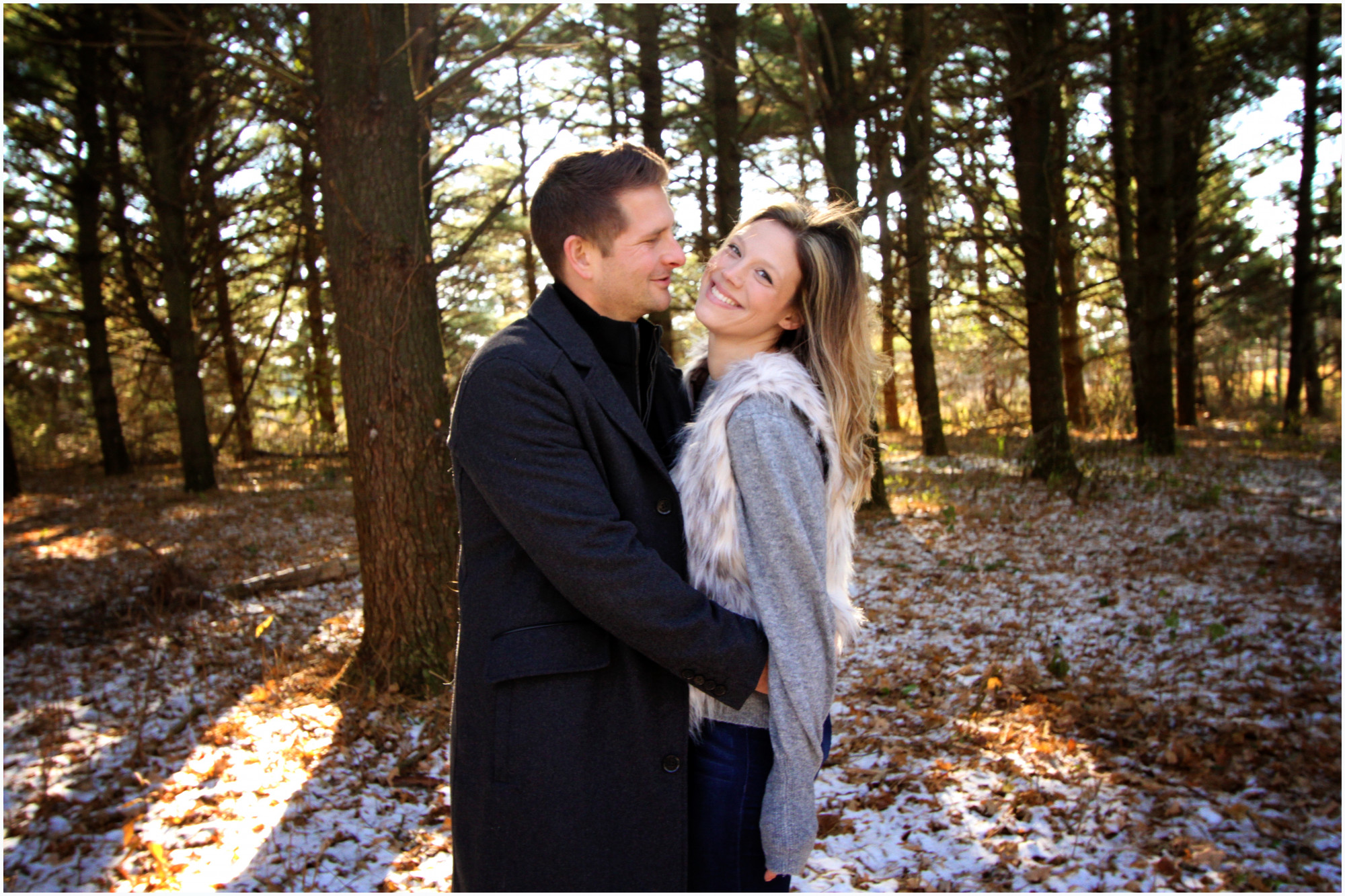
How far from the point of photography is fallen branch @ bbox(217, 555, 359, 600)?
6512 mm

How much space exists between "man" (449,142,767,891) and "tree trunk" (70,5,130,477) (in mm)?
13375

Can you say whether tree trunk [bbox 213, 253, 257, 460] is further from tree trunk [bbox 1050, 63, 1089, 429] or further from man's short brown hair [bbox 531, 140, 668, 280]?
tree trunk [bbox 1050, 63, 1089, 429]

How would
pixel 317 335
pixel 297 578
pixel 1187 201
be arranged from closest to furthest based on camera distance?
pixel 297 578 < pixel 1187 201 < pixel 317 335

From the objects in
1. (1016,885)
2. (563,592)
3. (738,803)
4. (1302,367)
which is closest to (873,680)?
(1016,885)

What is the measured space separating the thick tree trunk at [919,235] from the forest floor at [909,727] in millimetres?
4276

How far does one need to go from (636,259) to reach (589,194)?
0.17 m

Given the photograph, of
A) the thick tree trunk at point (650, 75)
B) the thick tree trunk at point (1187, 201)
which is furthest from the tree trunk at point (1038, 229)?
the thick tree trunk at point (1187, 201)

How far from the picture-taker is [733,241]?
213 centimetres

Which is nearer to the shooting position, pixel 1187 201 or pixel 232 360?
pixel 1187 201

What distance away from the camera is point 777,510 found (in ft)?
5.60

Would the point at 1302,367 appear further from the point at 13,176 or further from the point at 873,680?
the point at 13,176

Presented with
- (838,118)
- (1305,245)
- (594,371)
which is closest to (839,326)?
(594,371)

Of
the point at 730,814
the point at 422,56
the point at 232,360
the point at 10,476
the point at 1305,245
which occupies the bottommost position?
the point at 730,814

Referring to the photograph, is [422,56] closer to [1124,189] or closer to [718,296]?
[718,296]
